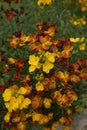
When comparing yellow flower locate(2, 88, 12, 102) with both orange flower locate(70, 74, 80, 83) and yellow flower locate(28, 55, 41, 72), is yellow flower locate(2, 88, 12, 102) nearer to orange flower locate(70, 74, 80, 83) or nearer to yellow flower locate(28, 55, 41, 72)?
yellow flower locate(28, 55, 41, 72)

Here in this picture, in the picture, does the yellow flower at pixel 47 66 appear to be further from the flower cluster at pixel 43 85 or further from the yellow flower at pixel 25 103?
the yellow flower at pixel 25 103

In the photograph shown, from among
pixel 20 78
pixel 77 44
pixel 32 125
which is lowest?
pixel 32 125

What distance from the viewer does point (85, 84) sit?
3.43 meters

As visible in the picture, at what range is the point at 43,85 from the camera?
3037 millimetres

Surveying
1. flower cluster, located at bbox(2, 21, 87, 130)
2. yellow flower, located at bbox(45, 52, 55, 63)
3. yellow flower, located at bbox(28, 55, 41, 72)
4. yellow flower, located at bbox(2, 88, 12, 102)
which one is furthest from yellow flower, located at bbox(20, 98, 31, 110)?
yellow flower, located at bbox(45, 52, 55, 63)

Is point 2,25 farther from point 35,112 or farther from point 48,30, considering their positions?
point 35,112

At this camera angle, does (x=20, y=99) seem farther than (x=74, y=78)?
No

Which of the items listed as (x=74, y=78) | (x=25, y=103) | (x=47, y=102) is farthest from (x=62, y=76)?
(x=25, y=103)

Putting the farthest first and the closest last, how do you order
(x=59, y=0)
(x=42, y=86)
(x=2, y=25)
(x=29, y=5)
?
(x=59, y=0), (x=29, y=5), (x=2, y=25), (x=42, y=86)

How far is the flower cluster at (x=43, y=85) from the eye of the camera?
299 cm

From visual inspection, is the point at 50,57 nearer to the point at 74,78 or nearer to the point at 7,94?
the point at 74,78

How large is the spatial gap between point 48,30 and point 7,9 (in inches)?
42.9

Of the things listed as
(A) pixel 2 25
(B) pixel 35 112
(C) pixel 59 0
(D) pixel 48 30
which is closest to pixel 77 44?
(D) pixel 48 30

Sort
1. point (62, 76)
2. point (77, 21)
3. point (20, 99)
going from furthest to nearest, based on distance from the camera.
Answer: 1. point (77, 21)
2. point (62, 76)
3. point (20, 99)
